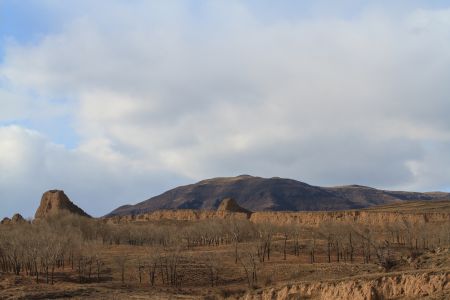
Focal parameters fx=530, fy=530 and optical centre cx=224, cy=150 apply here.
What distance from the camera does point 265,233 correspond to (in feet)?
358

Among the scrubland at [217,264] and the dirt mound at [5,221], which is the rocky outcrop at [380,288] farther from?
the dirt mound at [5,221]

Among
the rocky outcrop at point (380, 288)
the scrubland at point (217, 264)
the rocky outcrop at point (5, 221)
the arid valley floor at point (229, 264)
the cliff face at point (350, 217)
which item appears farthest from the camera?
the rocky outcrop at point (5, 221)

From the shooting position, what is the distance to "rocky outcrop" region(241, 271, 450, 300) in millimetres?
29719

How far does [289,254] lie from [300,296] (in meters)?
66.6

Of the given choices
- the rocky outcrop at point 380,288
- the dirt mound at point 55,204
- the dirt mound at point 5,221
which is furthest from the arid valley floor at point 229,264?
the dirt mound at point 55,204

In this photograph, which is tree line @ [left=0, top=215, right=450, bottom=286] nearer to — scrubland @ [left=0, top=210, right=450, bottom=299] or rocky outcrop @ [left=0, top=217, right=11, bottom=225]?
scrubland @ [left=0, top=210, right=450, bottom=299]

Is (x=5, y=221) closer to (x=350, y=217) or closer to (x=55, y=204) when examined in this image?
(x=55, y=204)

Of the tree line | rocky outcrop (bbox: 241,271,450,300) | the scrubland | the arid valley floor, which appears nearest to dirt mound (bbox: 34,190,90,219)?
the arid valley floor

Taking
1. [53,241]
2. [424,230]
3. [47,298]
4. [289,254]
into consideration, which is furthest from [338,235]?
[47,298]

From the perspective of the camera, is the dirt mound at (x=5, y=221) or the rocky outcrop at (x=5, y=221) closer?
the rocky outcrop at (x=5, y=221)

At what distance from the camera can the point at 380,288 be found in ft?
104

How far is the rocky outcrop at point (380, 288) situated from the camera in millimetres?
29719

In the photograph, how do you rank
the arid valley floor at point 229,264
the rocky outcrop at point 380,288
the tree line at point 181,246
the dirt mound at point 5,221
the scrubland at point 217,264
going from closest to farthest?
the rocky outcrop at point 380,288 < the arid valley floor at point 229,264 < the scrubland at point 217,264 < the tree line at point 181,246 < the dirt mound at point 5,221

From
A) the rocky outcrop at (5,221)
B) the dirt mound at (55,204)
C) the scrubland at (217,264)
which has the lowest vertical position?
the scrubland at (217,264)
